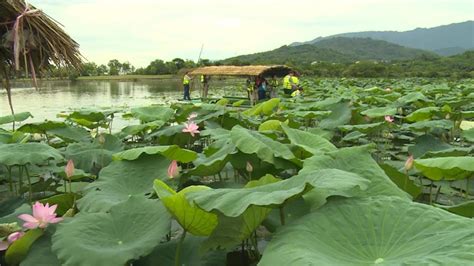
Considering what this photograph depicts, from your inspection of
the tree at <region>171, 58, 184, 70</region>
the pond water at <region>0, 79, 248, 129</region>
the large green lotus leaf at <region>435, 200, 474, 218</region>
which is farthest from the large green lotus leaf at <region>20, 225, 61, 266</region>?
the tree at <region>171, 58, 184, 70</region>

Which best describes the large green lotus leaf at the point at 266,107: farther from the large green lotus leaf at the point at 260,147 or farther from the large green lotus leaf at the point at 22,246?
the large green lotus leaf at the point at 22,246

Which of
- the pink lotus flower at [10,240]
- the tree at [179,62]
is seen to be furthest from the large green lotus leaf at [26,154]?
the tree at [179,62]

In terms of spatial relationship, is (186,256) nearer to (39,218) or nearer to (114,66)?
(39,218)

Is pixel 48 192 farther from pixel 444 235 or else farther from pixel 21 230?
pixel 444 235

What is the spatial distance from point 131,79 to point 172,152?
178ft

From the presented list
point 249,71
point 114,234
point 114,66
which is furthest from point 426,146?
point 114,66

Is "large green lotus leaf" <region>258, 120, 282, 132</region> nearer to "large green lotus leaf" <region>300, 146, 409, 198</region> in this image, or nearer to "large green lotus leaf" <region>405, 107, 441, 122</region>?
"large green lotus leaf" <region>300, 146, 409, 198</region>

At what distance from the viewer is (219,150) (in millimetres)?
2553

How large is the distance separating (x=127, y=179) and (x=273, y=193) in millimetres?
1098

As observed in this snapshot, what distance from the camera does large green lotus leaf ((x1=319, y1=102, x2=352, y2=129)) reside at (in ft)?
14.7

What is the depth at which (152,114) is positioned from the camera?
4.87 metres

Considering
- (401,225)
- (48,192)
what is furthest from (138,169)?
(401,225)

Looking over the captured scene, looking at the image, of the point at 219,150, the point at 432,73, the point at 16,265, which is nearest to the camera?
the point at 16,265

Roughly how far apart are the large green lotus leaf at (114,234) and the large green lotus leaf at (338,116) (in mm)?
3165
